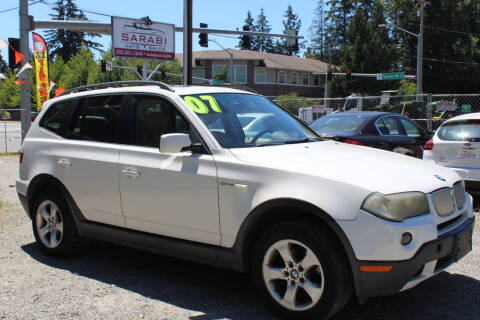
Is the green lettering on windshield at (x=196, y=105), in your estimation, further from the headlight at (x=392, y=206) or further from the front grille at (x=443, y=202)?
the front grille at (x=443, y=202)

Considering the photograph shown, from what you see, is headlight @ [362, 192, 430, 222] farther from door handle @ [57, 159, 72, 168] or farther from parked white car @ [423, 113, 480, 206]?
parked white car @ [423, 113, 480, 206]

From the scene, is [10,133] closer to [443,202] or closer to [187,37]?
[187,37]

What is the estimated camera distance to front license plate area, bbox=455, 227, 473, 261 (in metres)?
3.62

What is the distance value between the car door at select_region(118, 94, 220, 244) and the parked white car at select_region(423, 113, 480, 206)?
4944 mm

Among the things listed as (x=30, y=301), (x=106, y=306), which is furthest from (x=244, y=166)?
(x=30, y=301)

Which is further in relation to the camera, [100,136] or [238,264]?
[100,136]

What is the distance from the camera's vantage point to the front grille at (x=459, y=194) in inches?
153

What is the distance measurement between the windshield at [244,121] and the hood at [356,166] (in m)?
0.18

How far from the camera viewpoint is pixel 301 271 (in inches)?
139

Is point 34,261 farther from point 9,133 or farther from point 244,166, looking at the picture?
point 9,133

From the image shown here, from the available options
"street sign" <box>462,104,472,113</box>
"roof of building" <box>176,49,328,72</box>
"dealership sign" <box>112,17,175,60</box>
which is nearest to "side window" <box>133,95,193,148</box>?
"street sign" <box>462,104,472,113</box>

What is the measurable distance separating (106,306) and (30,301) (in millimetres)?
696

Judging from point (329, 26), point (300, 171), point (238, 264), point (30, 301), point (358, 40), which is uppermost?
point (329, 26)

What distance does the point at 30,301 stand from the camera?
13.7 feet
